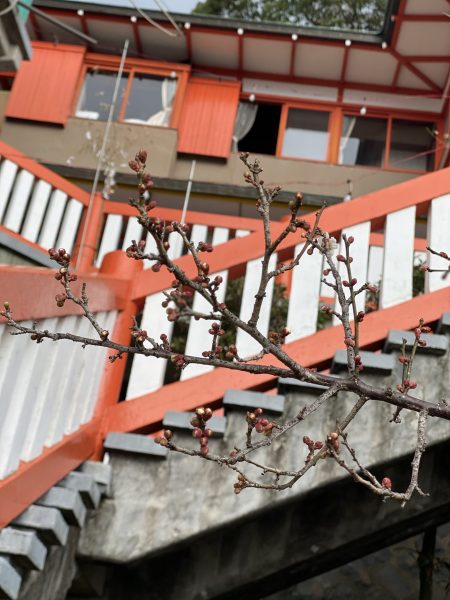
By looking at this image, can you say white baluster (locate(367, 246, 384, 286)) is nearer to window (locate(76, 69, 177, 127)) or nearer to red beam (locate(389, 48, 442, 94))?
red beam (locate(389, 48, 442, 94))

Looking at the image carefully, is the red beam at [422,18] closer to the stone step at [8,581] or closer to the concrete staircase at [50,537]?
the concrete staircase at [50,537]

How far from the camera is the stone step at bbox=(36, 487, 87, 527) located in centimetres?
282

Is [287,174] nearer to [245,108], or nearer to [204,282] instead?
[245,108]

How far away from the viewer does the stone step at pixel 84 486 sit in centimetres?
296

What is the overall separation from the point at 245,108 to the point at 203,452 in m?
11.7

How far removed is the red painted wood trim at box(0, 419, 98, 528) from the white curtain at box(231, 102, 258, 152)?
9.76 meters

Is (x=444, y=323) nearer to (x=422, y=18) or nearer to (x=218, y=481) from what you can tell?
(x=218, y=481)

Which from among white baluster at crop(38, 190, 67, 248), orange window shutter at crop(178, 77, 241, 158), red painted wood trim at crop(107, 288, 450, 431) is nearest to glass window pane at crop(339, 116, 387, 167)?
orange window shutter at crop(178, 77, 241, 158)

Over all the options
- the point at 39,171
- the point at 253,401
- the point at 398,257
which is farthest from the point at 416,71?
the point at 253,401

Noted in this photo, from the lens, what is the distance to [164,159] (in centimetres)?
1152

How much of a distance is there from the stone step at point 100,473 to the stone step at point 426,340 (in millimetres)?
1428

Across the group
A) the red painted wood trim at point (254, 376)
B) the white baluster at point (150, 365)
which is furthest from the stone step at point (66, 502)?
the white baluster at point (150, 365)

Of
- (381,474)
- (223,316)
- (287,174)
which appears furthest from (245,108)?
(223,316)

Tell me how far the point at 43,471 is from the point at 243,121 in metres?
10.6
